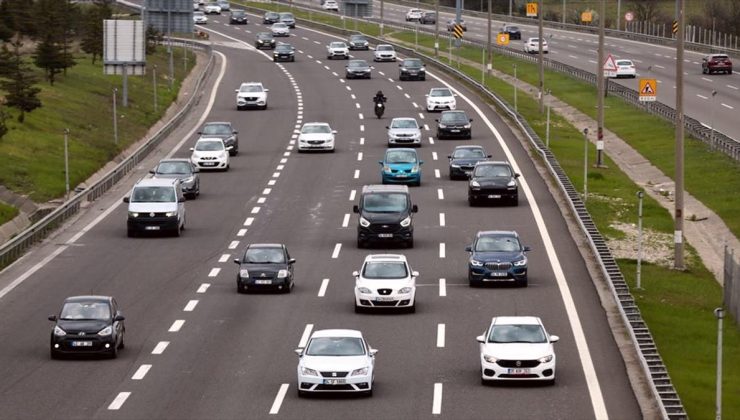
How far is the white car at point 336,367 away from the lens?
3522 cm

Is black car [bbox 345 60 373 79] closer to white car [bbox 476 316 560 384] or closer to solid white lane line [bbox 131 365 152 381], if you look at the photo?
solid white lane line [bbox 131 365 152 381]

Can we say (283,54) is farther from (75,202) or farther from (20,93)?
(75,202)

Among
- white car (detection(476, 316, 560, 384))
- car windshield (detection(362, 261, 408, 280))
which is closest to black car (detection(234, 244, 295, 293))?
car windshield (detection(362, 261, 408, 280))

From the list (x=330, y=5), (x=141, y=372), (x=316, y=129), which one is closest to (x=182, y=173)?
(x=316, y=129)

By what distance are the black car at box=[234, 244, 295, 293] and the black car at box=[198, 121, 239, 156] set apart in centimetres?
2920

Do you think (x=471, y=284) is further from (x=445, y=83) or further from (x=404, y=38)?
(x=404, y=38)

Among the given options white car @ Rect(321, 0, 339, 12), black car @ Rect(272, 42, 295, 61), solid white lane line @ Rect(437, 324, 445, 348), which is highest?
white car @ Rect(321, 0, 339, 12)

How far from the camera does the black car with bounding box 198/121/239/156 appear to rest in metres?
77.4

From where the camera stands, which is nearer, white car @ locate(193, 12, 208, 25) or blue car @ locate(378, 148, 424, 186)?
blue car @ locate(378, 148, 424, 186)

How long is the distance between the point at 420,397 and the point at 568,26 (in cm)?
14017

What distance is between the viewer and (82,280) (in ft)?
164

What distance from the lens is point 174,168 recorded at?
6562cm

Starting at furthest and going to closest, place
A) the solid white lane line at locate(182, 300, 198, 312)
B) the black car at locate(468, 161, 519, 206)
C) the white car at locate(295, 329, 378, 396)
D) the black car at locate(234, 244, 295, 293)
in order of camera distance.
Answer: the black car at locate(468, 161, 519, 206)
the black car at locate(234, 244, 295, 293)
the solid white lane line at locate(182, 300, 198, 312)
the white car at locate(295, 329, 378, 396)

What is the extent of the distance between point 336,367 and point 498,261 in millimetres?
13690
